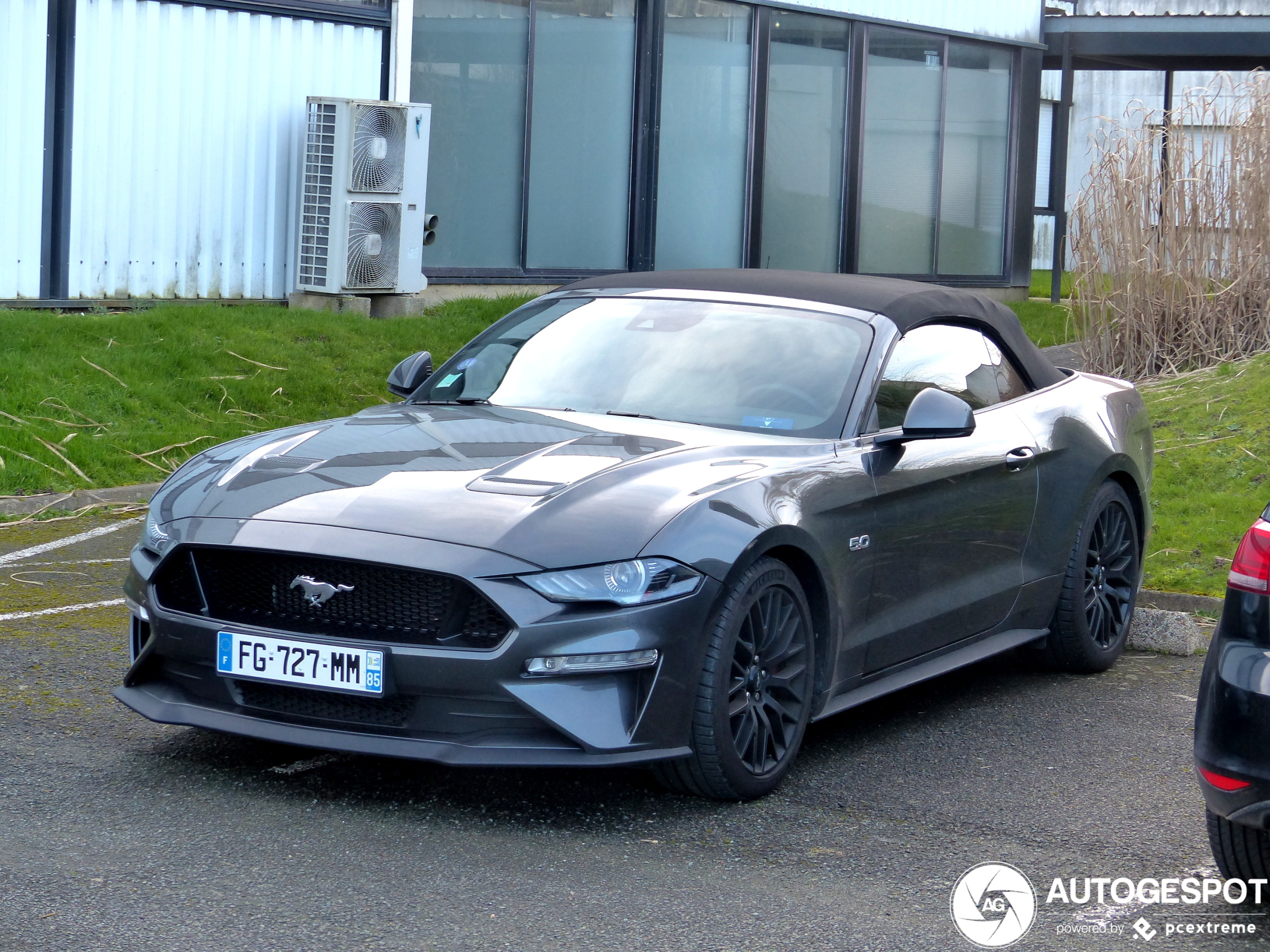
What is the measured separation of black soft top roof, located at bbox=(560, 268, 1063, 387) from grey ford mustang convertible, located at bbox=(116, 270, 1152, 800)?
0.02 m

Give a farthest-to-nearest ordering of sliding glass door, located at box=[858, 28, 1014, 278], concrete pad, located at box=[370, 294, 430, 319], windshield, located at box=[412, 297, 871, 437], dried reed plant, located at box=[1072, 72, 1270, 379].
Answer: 1. sliding glass door, located at box=[858, 28, 1014, 278]
2. concrete pad, located at box=[370, 294, 430, 319]
3. dried reed plant, located at box=[1072, 72, 1270, 379]
4. windshield, located at box=[412, 297, 871, 437]

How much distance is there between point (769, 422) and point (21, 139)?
8.55 meters

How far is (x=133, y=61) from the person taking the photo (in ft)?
41.2

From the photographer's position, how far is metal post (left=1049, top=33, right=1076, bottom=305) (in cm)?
2034

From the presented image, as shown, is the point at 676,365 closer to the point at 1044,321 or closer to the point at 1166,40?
the point at 1044,321

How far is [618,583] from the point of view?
426 cm

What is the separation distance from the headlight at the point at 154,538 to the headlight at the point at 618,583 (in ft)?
3.69

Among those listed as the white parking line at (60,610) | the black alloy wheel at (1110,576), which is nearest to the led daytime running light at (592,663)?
the black alloy wheel at (1110,576)

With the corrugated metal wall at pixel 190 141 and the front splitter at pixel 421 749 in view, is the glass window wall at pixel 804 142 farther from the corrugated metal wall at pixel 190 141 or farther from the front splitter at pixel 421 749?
the front splitter at pixel 421 749

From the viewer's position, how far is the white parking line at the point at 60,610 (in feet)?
21.2

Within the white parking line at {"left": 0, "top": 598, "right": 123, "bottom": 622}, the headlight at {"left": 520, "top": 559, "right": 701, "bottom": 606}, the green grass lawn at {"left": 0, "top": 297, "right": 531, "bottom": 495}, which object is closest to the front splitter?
the headlight at {"left": 520, "top": 559, "right": 701, "bottom": 606}

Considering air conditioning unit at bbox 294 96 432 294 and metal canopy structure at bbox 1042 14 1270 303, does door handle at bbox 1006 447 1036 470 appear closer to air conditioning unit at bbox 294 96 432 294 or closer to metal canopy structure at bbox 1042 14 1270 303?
air conditioning unit at bbox 294 96 432 294

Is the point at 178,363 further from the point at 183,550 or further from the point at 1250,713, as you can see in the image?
the point at 1250,713

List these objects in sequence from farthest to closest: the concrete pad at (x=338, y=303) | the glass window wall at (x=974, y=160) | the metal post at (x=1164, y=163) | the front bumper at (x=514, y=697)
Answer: the glass window wall at (x=974, y=160), the concrete pad at (x=338, y=303), the metal post at (x=1164, y=163), the front bumper at (x=514, y=697)
